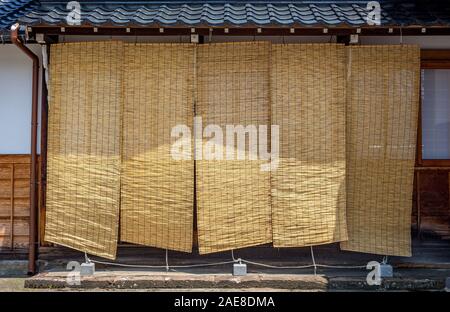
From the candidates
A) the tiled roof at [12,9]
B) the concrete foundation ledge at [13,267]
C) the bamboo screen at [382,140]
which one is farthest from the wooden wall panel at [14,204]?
the bamboo screen at [382,140]

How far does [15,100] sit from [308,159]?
5.08 metres

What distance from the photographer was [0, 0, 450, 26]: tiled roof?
275 inches

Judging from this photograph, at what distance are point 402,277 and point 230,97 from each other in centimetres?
394

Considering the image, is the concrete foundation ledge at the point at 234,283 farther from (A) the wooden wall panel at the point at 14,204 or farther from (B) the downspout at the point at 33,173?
(A) the wooden wall panel at the point at 14,204

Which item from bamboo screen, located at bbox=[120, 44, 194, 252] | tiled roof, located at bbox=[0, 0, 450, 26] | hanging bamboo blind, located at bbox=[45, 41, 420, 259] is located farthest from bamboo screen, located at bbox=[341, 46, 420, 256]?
bamboo screen, located at bbox=[120, 44, 194, 252]

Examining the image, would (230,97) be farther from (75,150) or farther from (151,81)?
(75,150)

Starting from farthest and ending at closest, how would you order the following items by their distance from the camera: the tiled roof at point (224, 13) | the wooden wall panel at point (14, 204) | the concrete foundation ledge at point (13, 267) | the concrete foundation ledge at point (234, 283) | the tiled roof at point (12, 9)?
the wooden wall panel at point (14, 204), the concrete foundation ledge at point (13, 267), the tiled roof at point (12, 9), the concrete foundation ledge at point (234, 283), the tiled roof at point (224, 13)

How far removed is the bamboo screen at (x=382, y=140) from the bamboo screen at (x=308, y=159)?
0.94 ft

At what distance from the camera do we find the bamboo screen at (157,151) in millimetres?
7379

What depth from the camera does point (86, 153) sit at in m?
7.40

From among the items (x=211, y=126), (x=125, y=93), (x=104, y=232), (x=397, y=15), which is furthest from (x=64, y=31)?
(x=397, y=15)

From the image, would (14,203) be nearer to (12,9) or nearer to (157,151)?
(157,151)

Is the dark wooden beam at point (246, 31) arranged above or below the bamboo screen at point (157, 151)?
above

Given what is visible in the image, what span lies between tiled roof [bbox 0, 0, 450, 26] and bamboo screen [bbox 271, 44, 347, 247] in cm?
102
